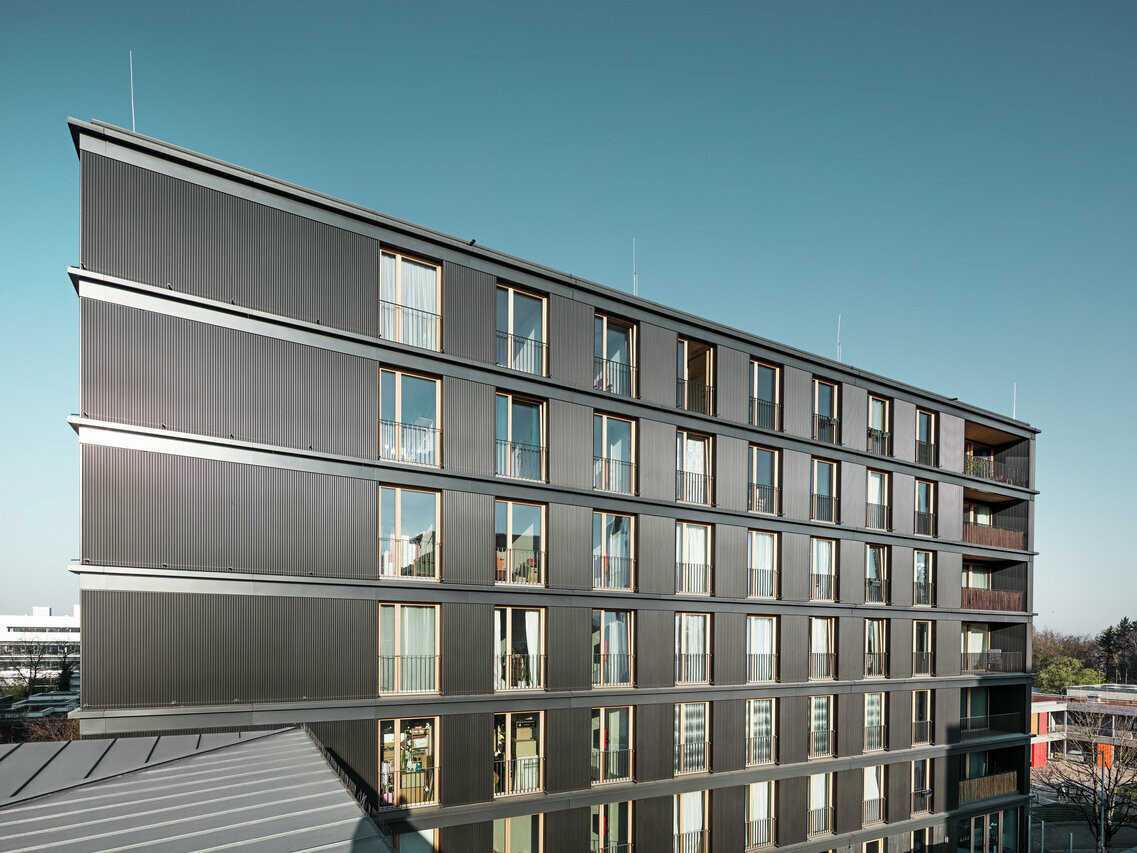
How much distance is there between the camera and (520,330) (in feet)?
55.1

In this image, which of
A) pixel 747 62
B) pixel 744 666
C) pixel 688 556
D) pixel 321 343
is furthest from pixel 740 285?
pixel 321 343

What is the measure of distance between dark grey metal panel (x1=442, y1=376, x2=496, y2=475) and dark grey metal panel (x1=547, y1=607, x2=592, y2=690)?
3765 mm

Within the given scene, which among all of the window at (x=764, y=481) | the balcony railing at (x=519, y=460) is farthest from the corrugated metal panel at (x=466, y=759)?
the window at (x=764, y=481)

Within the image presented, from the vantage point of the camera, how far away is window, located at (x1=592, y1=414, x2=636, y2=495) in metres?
17.4

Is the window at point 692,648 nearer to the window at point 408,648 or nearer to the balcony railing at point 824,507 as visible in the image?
the balcony railing at point 824,507

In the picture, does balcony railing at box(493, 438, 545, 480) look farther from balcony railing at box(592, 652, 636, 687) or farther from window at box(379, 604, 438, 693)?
balcony railing at box(592, 652, 636, 687)

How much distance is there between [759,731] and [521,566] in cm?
867

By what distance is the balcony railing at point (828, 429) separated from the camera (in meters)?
21.7

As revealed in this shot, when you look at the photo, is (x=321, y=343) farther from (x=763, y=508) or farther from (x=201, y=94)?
(x=763, y=508)

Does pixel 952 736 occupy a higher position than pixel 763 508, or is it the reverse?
pixel 763 508

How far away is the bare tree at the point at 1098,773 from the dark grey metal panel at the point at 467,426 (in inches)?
1024

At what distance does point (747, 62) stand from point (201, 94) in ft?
43.3

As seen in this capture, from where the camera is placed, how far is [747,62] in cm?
1855

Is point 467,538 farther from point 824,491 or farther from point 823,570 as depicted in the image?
point 824,491
